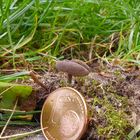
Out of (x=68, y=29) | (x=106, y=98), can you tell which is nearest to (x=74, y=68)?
(x=106, y=98)

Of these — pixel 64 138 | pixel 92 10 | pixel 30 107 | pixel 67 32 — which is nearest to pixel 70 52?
pixel 67 32

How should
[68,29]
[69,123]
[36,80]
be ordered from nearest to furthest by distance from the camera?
[69,123] → [36,80] → [68,29]

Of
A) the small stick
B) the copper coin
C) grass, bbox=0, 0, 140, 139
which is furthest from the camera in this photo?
grass, bbox=0, 0, 140, 139

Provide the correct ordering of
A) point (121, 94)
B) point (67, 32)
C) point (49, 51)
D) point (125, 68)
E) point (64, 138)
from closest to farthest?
point (64, 138)
point (121, 94)
point (125, 68)
point (49, 51)
point (67, 32)

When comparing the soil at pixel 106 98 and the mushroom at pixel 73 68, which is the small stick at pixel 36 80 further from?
the mushroom at pixel 73 68

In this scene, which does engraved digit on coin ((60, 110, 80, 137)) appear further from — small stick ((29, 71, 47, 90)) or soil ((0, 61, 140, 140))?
small stick ((29, 71, 47, 90))

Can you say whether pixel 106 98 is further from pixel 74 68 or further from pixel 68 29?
pixel 68 29

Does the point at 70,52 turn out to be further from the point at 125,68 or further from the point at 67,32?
the point at 125,68

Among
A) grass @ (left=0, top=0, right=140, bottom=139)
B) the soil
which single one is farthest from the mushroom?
grass @ (left=0, top=0, right=140, bottom=139)
